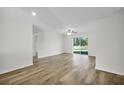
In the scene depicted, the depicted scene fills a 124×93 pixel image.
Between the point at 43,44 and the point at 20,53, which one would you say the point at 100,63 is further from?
the point at 43,44

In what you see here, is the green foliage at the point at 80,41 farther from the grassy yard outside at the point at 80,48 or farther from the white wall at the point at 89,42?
the white wall at the point at 89,42

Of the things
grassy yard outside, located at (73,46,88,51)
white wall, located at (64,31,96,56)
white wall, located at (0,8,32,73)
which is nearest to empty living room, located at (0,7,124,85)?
white wall, located at (0,8,32,73)

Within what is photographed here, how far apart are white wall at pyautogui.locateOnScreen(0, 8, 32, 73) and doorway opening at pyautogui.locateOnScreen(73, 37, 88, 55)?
6849 mm

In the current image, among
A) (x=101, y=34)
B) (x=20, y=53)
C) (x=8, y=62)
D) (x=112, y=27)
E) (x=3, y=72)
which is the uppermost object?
(x=112, y=27)

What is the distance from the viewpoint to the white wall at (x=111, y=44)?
3611 mm

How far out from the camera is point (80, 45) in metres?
10.7

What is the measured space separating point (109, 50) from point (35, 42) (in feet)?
20.5

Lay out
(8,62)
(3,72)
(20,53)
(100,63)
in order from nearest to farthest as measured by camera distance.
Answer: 1. (3,72)
2. (8,62)
3. (100,63)
4. (20,53)

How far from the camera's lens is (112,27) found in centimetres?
388

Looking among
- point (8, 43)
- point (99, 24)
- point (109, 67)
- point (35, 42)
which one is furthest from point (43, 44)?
point (109, 67)

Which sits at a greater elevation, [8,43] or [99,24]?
[99,24]

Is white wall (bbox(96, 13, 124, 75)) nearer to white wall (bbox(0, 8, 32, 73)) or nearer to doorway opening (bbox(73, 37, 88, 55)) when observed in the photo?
white wall (bbox(0, 8, 32, 73))

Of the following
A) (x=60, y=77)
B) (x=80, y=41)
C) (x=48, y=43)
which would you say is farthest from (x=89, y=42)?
(x=60, y=77)
